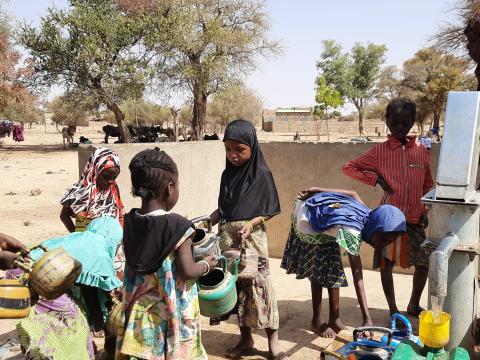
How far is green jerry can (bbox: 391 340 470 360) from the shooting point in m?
1.45

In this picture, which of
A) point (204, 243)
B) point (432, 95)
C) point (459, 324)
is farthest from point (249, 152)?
point (432, 95)

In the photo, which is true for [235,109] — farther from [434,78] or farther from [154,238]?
[154,238]

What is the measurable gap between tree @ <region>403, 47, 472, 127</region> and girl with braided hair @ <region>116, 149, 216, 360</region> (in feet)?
110

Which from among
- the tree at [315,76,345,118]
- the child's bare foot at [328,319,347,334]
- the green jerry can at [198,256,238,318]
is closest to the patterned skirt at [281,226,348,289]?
the child's bare foot at [328,319,347,334]

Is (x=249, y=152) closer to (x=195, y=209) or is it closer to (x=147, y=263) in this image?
(x=147, y=263)

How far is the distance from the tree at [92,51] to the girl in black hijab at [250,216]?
19.2 meters

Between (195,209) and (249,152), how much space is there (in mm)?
2980

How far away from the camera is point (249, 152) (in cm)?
309

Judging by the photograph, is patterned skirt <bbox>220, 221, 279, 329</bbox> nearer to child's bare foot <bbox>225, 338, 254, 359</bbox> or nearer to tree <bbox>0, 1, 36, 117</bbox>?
child's bare foot <bbox>225, 338, 254, 359</bbox>

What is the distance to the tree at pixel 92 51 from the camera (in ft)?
68.6

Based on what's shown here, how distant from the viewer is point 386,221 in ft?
8.33

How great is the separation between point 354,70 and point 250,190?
5106 cm

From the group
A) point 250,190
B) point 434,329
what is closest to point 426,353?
point 434,329

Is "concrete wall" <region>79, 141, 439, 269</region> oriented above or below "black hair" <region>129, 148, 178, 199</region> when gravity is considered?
below
